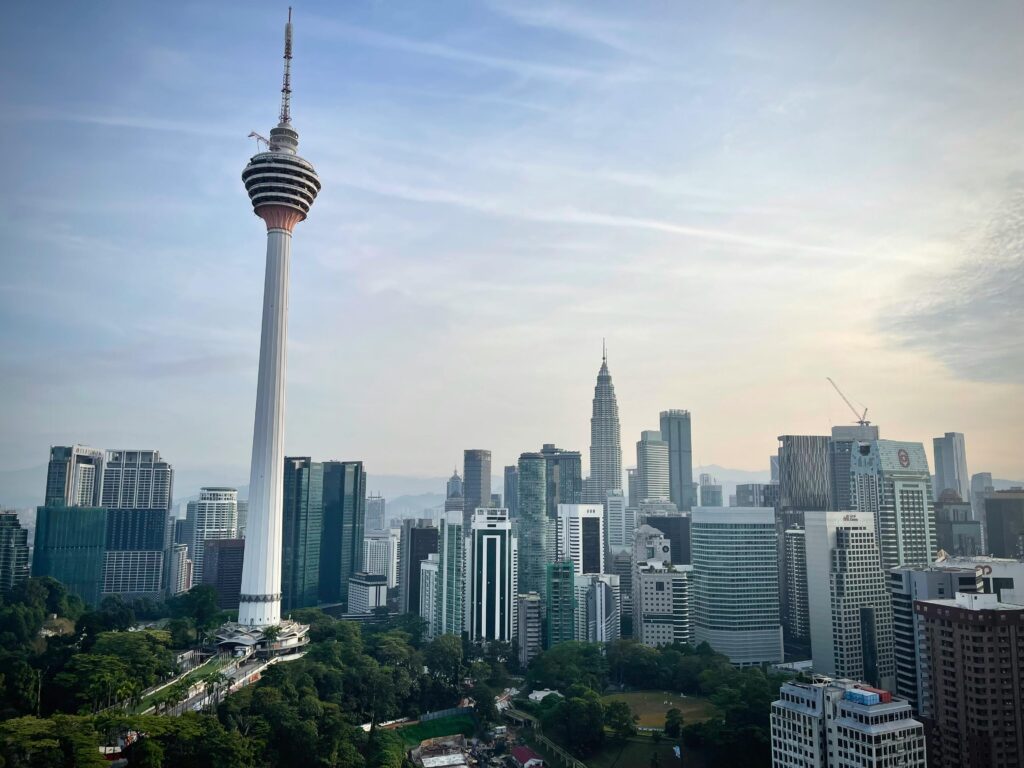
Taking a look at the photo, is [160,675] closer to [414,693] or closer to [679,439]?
[414,693]

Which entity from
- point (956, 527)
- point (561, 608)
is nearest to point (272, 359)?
point (561, 608)

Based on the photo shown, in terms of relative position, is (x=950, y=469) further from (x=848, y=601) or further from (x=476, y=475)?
(x=476, y=475)

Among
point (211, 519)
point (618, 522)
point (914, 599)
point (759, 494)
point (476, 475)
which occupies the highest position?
point (476, 475)

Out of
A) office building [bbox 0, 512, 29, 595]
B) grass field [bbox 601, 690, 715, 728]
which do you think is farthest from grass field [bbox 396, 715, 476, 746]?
office building [bbox 0, 512, 29, 595]

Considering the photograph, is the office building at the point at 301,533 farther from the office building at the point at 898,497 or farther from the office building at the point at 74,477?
the office building at the point at 898,497

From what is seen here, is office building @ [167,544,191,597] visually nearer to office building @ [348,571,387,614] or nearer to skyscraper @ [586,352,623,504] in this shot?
office building @ [348,571,387,614]

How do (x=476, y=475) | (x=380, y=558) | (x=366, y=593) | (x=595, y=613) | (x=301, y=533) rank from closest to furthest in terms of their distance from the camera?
(x=595, y=613) < (x=366, y=593) < (x=301, y=533) < (x=380, y=558) < (x=476, y=475)
